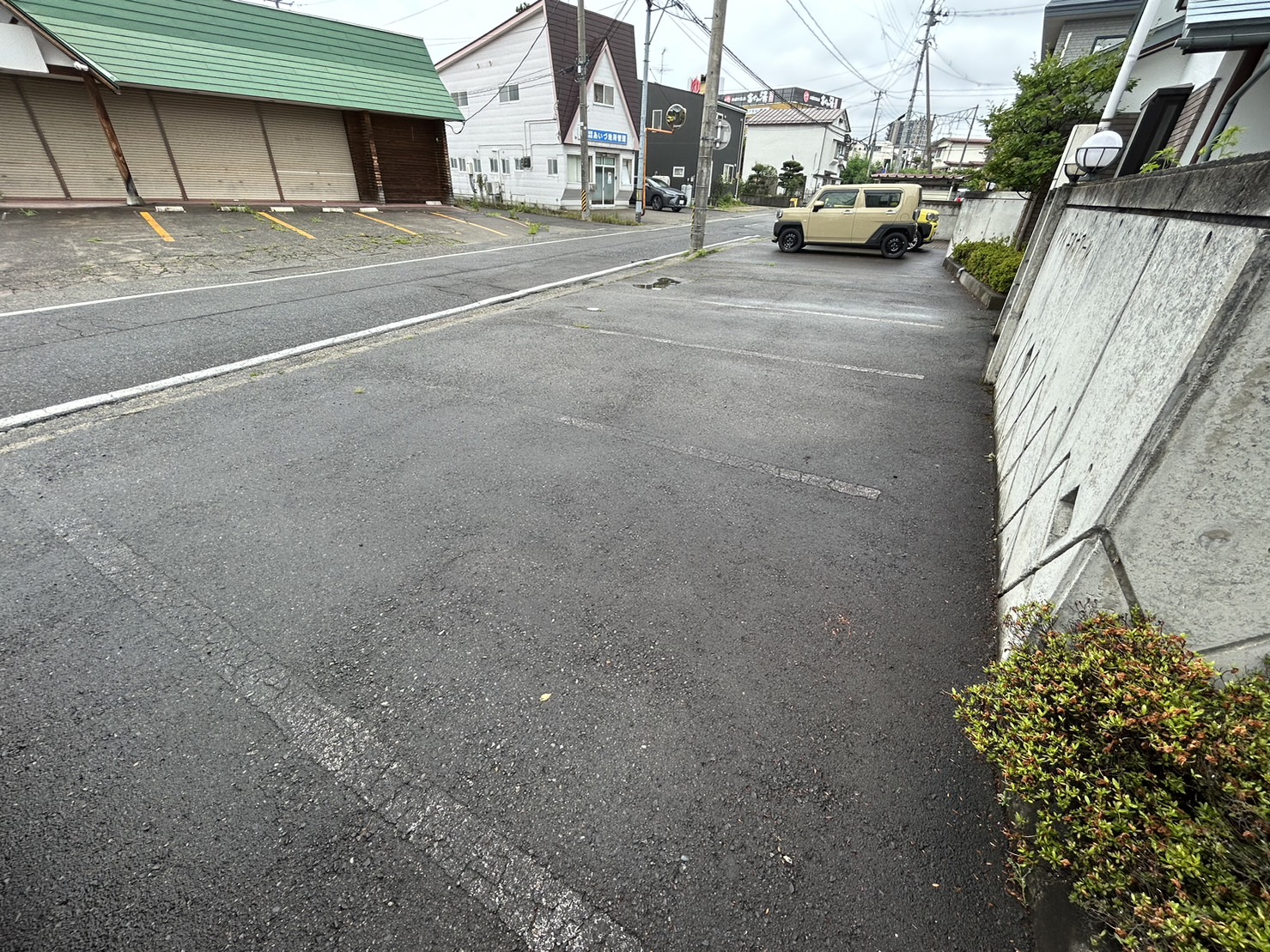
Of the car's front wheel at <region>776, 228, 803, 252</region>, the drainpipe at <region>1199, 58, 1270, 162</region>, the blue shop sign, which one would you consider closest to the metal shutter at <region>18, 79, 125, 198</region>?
the blue shop sign

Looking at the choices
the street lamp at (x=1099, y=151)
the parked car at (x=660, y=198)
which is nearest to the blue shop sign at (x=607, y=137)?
the parked car at (x=660, y=198)

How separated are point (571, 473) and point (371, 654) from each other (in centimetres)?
185

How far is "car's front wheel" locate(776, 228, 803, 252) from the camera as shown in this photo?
15930mm

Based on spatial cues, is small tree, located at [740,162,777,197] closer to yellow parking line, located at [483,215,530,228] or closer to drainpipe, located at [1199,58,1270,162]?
yellow parking line, located at [483,215,530,228]

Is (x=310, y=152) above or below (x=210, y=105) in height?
below

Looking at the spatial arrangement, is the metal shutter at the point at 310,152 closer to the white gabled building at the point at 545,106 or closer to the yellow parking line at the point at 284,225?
the yellow parking line at the point at 284,225

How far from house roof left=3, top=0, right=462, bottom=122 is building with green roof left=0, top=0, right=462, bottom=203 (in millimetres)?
36

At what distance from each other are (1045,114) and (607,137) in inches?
791

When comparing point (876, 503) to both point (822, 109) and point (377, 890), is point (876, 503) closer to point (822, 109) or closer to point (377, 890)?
point (377, 890)

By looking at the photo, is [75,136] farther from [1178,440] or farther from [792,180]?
[792,180]

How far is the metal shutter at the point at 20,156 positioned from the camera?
40.5 ft

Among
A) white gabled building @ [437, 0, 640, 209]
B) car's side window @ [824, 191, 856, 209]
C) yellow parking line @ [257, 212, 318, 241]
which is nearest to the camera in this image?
yellow parking line @ [257, 212, 318, 241]

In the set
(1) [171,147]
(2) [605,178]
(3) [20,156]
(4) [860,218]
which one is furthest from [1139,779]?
(2) [605,178]

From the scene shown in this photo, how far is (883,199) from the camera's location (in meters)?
14.8
